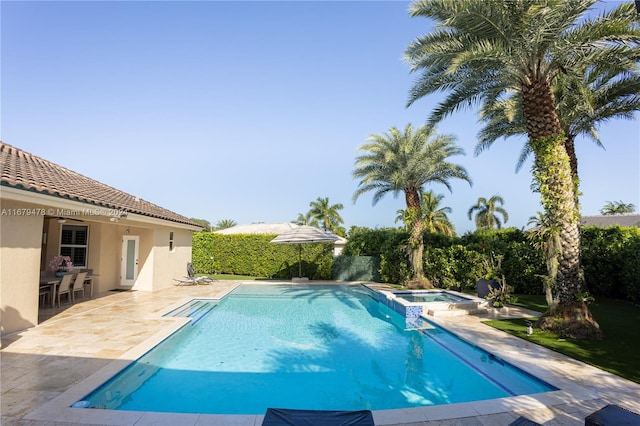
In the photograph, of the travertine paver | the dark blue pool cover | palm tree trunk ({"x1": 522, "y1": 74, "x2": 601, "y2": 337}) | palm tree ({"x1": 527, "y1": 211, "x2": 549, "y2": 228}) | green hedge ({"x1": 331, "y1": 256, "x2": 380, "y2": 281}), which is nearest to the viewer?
the dark blue pool cover

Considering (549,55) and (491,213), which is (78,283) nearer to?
(549,55)

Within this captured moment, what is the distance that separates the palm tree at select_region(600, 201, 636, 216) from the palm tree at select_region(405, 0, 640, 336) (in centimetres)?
7868

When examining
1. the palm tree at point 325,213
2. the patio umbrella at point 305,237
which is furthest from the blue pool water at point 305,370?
the palm tree at point 325,213

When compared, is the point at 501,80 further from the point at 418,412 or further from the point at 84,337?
the point at 84,337

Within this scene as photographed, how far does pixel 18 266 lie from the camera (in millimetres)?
8375

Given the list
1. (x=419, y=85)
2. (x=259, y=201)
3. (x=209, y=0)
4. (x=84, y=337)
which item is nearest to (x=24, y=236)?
(x=84, y=337)

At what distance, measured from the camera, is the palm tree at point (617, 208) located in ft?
225

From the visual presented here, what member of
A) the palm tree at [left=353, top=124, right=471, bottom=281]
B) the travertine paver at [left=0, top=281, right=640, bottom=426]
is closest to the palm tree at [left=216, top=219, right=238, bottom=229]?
the palm tree at [left=353, top=124, right=471, bottom=281]

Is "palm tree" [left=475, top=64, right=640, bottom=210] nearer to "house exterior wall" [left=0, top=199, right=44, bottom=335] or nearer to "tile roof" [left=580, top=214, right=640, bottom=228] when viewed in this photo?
"house exterior wall" [left=0, top=199, right=44, bottom=335]

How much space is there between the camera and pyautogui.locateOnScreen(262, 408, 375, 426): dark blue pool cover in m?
3.39

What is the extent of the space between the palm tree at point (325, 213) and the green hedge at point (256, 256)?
89.2 feet

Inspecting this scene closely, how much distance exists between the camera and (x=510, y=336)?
9.23m

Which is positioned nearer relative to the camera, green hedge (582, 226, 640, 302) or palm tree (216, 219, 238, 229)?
green hedge (582, 226, 640, 302)

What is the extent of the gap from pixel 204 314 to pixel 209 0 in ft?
41.7
